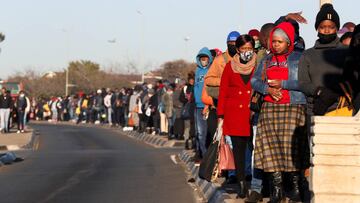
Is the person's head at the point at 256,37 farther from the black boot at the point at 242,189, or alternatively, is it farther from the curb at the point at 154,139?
the curb at the point at 154,139

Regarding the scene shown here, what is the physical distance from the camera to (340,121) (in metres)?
7.79

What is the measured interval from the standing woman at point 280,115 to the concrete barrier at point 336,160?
1428 millimetres

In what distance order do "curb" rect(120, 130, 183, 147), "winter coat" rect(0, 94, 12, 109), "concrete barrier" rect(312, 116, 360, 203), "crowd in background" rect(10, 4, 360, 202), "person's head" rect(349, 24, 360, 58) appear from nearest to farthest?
"concrete barrier" rect(312, 116, 360, 203) → "person's head" rect(349, 24, 360, 58) → "crowd in background" rect(10, 4, 360, 202) → "curb" rect(120, 130, 183, 147) → "winter coat" rect(0, 94, 12, 109)

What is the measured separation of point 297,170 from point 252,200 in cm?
91

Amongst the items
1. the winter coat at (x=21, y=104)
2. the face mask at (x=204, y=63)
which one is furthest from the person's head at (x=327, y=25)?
the winter coat at (x=21, y=104)

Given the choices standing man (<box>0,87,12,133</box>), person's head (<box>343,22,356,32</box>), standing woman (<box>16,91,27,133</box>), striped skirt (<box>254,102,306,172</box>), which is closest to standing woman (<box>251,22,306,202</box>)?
striped skirt (<box>254,102,306,172</box>)

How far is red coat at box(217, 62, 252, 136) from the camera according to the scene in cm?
1080

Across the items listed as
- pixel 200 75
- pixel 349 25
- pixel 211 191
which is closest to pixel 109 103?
pixel 200 75

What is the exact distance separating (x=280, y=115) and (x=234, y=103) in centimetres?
156

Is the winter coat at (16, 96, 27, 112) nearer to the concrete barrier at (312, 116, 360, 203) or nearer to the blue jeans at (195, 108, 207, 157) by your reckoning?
the blue jeans at (195, 108, 207, 157)

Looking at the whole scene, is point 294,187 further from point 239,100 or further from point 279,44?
point 279,44

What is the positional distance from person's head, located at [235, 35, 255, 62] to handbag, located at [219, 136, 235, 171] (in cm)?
99

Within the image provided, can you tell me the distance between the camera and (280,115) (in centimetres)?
940

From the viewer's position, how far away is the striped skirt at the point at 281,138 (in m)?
9.33
